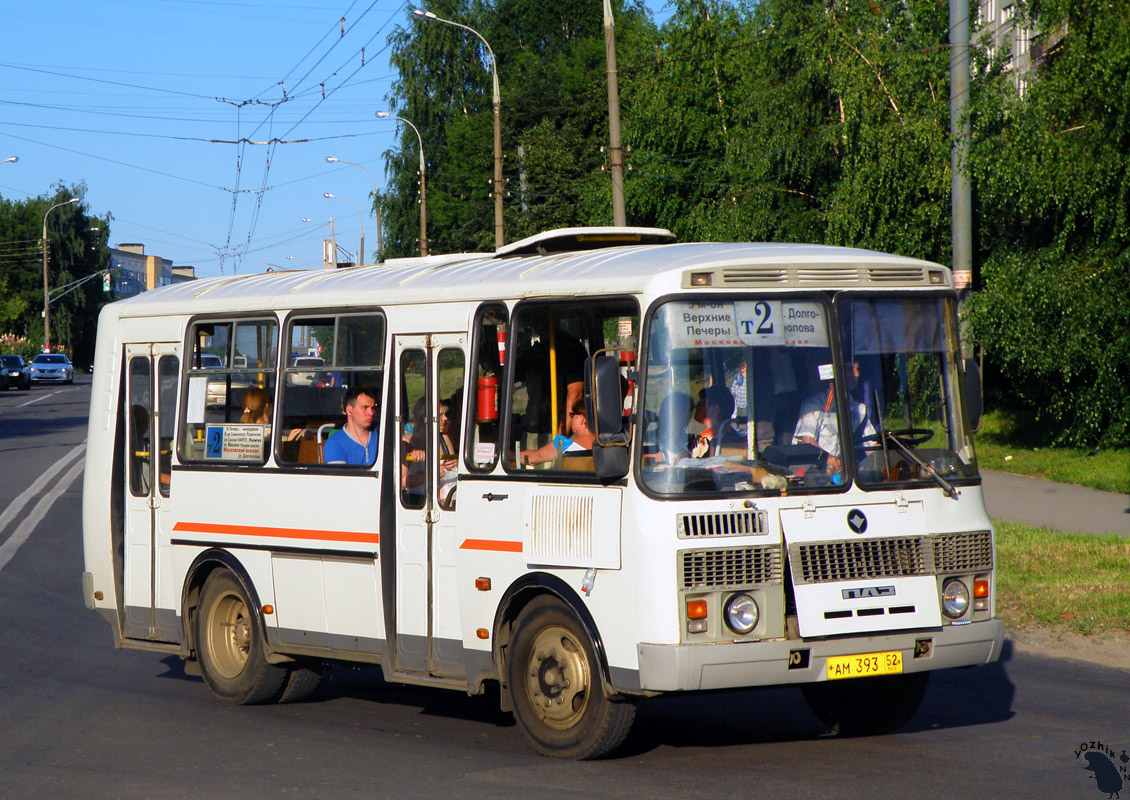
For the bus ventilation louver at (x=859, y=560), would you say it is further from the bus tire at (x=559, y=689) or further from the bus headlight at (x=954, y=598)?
the bus tire at (x=559, y=689)

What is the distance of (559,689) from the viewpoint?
7.29m

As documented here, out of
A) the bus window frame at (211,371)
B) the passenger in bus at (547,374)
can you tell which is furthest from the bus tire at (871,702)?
the bus window frame at (211,371)

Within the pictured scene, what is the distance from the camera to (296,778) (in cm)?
707

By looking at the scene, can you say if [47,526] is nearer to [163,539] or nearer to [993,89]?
[163,539]

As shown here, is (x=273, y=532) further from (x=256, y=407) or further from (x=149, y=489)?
(x=149, y=489)

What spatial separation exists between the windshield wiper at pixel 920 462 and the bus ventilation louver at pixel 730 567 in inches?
36.9

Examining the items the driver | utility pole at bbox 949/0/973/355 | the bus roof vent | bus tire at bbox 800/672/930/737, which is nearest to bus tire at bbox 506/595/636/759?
bus tire at bbox 800/672/930/737

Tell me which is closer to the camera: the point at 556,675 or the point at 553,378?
the point at 556,675

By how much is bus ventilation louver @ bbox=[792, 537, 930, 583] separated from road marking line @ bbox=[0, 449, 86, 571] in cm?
1109

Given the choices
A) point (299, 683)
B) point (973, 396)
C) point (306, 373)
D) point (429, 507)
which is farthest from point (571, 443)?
point (299, 683)

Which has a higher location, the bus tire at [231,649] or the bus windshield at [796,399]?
the bus windshield at [796,399]

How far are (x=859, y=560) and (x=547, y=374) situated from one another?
183 centimetres

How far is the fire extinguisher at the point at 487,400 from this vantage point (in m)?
7.84

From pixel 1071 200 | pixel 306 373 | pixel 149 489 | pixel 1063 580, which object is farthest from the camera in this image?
pixel 1071 200
